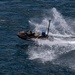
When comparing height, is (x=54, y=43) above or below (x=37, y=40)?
below

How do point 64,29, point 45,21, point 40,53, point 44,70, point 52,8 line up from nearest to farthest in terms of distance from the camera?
point 44,70 → point 40,53 → point 64,29 → point 45,21 → point 52,8

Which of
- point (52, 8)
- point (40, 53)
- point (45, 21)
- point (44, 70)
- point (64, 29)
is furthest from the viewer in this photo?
point (52, 8)

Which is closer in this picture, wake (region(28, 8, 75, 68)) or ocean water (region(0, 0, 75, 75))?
ocean water (region(0, 0, 75, 75))

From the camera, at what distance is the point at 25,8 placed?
146 metres

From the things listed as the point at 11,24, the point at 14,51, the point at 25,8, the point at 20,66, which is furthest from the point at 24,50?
the point at 25,8

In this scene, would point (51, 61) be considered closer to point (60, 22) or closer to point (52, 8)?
point (60, 22)

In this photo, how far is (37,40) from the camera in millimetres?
113688

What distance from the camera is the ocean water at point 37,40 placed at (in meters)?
102

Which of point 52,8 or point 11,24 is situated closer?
point 11,24

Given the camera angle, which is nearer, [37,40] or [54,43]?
[54,43]

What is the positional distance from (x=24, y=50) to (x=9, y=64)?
9357 mm

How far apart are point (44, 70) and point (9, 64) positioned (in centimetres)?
1016

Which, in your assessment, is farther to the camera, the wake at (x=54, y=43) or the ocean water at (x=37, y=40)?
the wake at (x=54, y=43)

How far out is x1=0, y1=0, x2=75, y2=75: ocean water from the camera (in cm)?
10194
